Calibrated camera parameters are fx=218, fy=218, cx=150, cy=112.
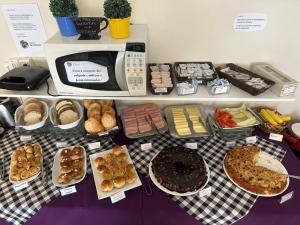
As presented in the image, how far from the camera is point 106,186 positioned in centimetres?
101

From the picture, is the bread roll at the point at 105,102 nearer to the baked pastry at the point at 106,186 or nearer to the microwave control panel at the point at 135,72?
the microwave control panel at the point at 135,72

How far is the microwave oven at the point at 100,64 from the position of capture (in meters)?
0.93

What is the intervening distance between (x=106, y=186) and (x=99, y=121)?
38 centimetres

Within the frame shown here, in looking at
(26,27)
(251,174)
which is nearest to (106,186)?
(251,174)

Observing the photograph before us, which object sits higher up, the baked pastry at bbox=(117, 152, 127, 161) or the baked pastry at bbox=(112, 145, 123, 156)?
the baked pastry at bbox=(112, 145, 123, 156)

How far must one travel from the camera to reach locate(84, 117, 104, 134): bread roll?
47.1 inches

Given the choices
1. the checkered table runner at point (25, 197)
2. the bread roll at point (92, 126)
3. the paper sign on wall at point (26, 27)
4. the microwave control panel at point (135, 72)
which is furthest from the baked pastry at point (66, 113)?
the microwave control panel at point (135, 72)

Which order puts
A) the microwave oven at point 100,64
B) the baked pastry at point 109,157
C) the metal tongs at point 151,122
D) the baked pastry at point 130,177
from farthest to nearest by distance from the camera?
the metal tongs at point 151,122 < the baked pastry at point 109,157 < the baked pastry at point 130,177 < the microwave oven at point 100,64

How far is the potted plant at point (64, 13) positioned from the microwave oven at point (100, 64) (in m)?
0.05

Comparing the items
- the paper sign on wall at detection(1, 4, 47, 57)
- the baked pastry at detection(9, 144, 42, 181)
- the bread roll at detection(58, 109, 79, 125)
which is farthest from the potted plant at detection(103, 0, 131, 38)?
the baked pastry at detection(9, 144, 42, 181)

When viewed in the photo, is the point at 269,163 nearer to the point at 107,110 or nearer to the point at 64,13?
the point at 107,110

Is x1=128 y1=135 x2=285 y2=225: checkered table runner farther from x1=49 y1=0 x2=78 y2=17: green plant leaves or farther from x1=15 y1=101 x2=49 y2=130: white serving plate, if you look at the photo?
x1=49 y1=0 x2=78 y2=17: green plant leaves

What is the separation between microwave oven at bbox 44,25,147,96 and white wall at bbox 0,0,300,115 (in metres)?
0.15

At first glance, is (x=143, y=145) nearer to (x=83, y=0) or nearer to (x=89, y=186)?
(x=89, y=186)
